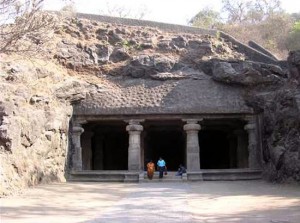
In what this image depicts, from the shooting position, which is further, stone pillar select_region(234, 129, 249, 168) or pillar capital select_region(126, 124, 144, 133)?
stone pillar select_region(234, 129, 249, 168)

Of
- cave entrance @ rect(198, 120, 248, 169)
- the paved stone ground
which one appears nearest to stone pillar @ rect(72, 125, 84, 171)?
the paved stone ground

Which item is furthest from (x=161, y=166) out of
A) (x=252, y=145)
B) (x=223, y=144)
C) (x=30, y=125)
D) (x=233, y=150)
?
(x=223, y=144)

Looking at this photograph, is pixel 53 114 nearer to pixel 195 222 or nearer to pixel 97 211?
pixel 97 211

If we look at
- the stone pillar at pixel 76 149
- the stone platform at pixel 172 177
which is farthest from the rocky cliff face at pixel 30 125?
the stone platform at pixel 172 177

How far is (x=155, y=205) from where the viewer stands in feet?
33.2

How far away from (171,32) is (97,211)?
15286 mm

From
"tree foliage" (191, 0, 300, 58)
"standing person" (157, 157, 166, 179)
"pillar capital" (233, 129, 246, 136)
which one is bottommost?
"standing person" (157, 157, 166, 179)

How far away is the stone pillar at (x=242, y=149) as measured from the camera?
65.9 ft

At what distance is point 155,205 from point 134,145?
8.09 metres

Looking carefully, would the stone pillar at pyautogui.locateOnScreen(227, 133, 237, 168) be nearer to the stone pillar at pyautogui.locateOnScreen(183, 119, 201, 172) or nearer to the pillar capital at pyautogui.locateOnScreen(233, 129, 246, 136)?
the pillar capital at pyautogui.locateOnScreen(233, 129, 246, 136)

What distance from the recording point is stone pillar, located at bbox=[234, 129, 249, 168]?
20.1 meters

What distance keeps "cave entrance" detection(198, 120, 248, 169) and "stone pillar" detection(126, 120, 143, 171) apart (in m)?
3.78

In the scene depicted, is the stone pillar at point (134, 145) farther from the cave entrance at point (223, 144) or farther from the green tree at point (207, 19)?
the green tree at point (207, 19)

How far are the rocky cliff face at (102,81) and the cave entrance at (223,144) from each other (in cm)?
274
